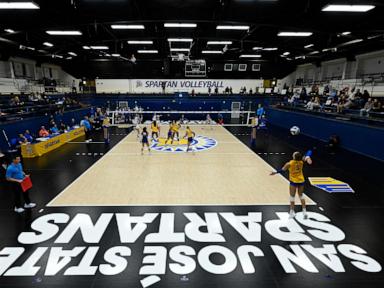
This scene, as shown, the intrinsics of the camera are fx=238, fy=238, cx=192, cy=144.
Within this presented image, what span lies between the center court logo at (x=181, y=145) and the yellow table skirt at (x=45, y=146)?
6.92 metres

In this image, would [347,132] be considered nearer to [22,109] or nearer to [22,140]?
[22,140]

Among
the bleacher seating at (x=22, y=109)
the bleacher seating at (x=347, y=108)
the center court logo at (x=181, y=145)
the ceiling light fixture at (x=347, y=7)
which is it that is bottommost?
the center court logo at (x=181, y=145)

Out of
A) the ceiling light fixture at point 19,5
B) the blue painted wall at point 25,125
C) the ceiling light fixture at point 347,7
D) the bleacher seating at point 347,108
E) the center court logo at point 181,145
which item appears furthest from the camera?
the center court logo at point 181,145

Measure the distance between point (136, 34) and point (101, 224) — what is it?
18.9m

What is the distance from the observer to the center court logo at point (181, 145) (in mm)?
17086

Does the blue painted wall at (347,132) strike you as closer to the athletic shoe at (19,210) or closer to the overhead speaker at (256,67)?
the athletic shoe at (19,210)

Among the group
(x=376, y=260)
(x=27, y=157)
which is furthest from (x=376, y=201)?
(x=27, y=157)

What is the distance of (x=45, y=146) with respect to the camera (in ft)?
51.4

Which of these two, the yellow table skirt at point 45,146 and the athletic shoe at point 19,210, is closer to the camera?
the athletic shoe at point 19,210

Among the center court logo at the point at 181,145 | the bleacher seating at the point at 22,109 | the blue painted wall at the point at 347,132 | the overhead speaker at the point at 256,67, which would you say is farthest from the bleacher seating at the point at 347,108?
the bleacher seating at the point at 22,109

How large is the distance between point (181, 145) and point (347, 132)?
11.8 metres

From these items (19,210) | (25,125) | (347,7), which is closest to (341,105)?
(347,7)

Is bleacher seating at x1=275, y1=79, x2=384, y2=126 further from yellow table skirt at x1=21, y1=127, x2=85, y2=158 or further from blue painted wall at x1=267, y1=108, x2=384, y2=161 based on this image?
yellow table skirt at x1=21, y1=127, x2=85, y2=158

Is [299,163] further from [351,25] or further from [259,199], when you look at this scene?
[351,25]
